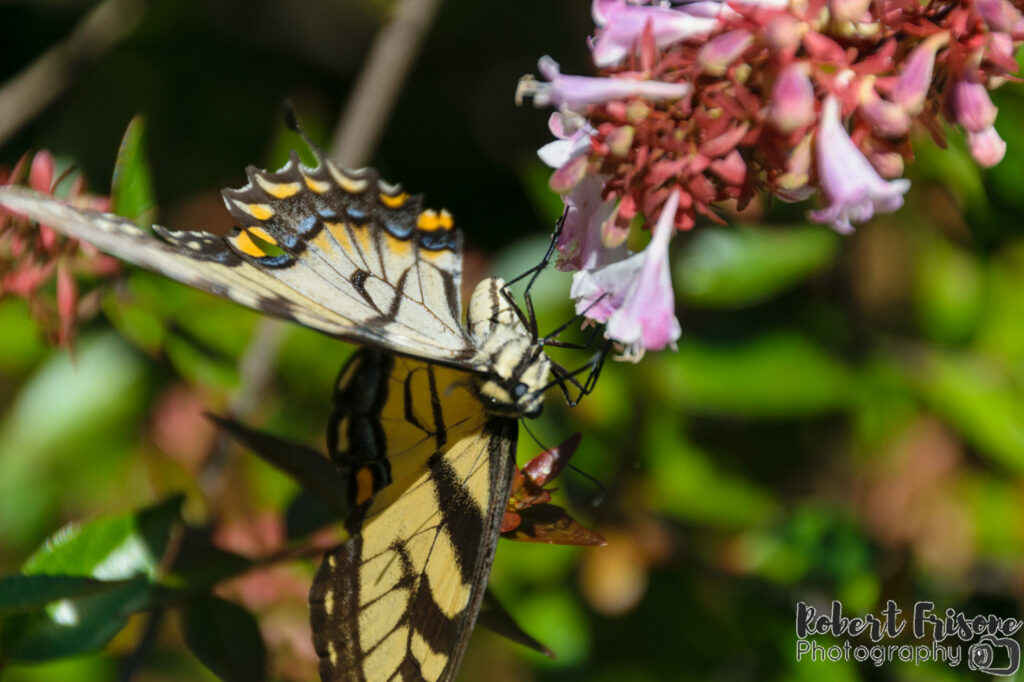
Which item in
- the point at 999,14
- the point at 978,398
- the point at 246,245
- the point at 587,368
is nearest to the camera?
the point at 999,14

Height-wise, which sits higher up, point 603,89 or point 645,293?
point 603,89

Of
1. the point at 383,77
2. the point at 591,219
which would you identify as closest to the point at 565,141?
the point at 591,219

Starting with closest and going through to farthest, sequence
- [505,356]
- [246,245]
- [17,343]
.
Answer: [246,245]
[505,356]
[17,343]

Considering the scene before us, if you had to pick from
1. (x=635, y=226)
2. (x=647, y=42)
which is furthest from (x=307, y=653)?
(x=647, y=42)

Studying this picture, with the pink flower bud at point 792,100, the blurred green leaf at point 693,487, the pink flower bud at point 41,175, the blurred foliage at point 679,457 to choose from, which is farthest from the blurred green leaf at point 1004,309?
the pink flower bud at point 41,175

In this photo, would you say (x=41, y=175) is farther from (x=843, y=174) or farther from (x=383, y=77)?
(x=843, y=174)

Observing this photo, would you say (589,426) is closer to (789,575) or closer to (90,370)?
(789,575)
